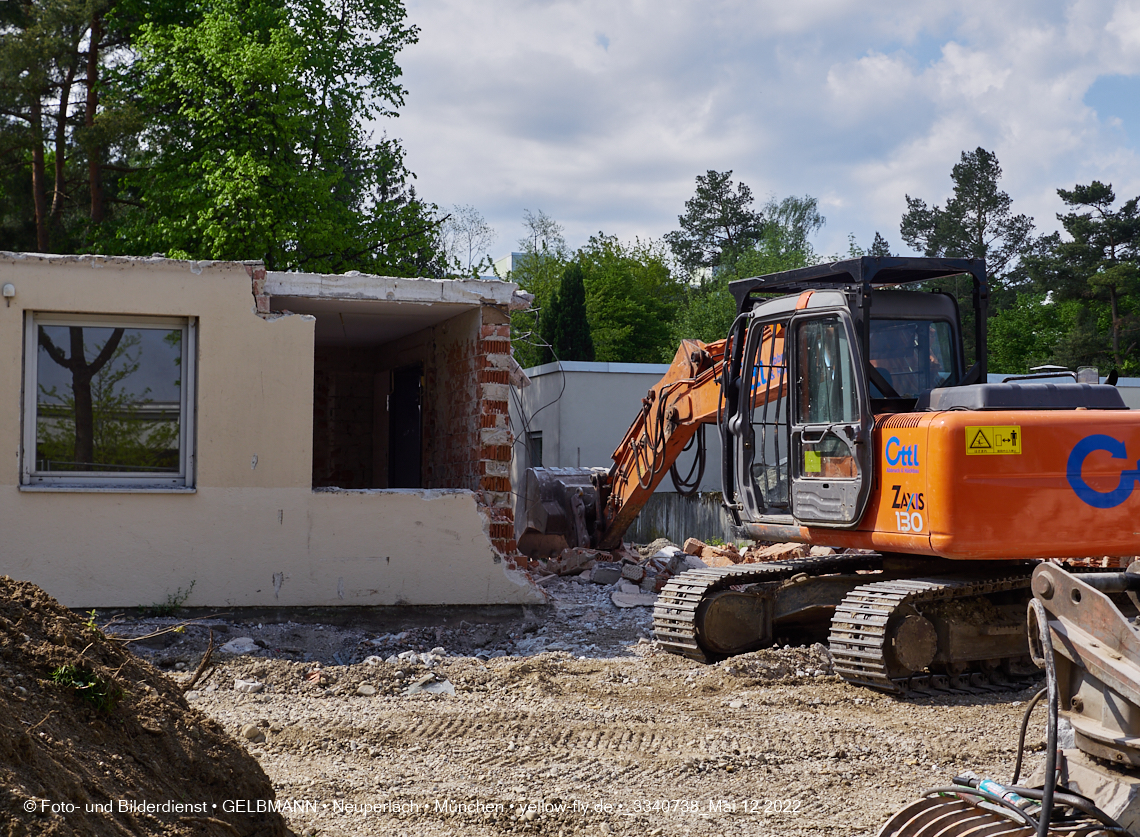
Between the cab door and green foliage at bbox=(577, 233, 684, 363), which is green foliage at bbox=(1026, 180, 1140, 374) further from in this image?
the cab door

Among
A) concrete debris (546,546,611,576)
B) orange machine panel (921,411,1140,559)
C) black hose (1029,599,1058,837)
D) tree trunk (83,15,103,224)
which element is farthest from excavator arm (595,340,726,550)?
tree trunk (83,15,103,224)

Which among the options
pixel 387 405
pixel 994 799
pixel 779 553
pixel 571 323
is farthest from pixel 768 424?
pixel 571 323

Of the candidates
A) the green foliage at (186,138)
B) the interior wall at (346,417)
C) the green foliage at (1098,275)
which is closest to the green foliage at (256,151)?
the green foliage at (186,138)

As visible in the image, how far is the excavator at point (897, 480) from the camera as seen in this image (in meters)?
7.22

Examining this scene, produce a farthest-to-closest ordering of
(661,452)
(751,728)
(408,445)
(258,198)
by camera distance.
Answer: (258,198) → (408,445) → (661,452) → (751,728)

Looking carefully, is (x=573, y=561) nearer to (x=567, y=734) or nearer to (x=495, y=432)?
(x=495, y=432)

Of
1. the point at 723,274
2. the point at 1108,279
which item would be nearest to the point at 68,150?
the point at 1108,279

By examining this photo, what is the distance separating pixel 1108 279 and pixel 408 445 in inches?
1258

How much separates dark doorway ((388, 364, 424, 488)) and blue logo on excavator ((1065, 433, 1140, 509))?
7321 millimetres

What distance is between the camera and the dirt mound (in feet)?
9.95

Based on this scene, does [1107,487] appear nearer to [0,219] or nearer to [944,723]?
[944,723]

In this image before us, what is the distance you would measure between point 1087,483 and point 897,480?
1.27 metres

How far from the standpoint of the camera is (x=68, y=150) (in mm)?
23969

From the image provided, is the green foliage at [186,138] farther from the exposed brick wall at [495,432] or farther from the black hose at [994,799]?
the black hose at [994,799]
